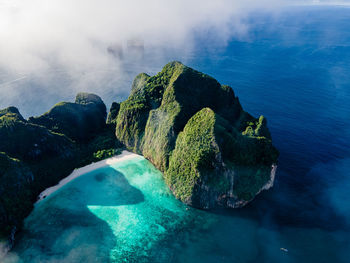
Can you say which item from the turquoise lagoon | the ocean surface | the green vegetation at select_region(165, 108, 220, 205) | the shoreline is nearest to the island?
the green vegetation at select_region(165, 108, 220, 205)

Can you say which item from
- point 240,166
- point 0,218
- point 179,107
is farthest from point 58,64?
point 240,166

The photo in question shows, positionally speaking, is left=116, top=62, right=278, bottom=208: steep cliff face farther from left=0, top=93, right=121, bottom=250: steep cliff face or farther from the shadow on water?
the shadow on water

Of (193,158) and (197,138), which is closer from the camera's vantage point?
(193,158)

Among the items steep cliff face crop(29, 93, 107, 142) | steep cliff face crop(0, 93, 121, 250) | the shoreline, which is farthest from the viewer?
steep cliff face crop(29, 93, 107, 142)

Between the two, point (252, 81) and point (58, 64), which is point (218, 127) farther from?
point (58, 64)

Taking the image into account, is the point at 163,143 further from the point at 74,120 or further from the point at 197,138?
the point at 74,120

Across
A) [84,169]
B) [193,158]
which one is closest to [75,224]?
[84,169]
